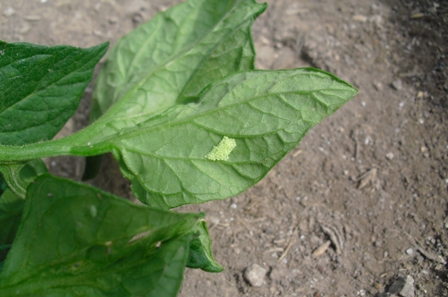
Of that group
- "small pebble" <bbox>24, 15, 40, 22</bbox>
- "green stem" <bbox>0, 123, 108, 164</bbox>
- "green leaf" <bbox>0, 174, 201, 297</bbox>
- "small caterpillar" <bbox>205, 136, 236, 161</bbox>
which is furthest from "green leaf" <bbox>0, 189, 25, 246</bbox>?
"small pebble" <bbox>24, 15, 40, 22</bbox>

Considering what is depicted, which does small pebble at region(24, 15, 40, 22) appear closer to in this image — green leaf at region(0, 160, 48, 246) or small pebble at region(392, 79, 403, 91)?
green leaf at region(0, 160, 48, 246)

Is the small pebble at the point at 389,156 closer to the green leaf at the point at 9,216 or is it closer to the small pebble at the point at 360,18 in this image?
the small pebble at the point at 360,18

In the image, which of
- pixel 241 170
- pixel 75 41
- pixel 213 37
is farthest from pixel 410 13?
pixel 75 41

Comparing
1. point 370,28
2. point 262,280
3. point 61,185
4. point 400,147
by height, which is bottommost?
point 262,280

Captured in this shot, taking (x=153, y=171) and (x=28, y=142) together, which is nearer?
(x=153, y=171)

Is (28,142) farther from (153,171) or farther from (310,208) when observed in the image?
(310,208)

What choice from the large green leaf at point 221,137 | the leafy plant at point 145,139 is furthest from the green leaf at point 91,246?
the large green leaf at point 221,137
